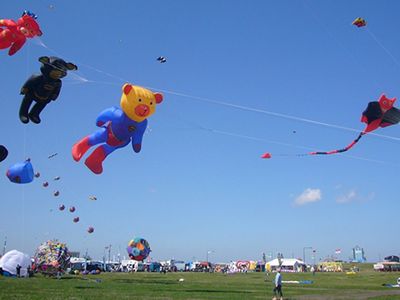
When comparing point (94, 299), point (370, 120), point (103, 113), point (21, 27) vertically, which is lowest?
point (94, 299)

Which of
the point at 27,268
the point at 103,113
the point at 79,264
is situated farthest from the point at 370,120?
the point at 79,264

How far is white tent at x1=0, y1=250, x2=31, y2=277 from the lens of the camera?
36438mm

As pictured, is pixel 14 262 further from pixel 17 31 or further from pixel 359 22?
pixel 359 22

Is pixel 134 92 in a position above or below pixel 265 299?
above

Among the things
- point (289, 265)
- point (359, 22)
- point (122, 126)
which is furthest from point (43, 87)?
point (289, 265)

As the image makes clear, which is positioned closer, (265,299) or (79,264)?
(265,299)

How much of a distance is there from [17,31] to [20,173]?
6.61m

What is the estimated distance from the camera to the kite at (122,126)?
53.3 feet

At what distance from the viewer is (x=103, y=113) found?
17719 millimetres

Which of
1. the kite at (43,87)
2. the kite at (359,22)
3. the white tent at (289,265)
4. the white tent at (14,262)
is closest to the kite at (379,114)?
the kite at (359,22)

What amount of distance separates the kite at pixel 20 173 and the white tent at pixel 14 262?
2022 cm

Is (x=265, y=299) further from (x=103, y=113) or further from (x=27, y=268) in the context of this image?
(x=27, y=268)

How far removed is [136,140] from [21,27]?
18.9 ft

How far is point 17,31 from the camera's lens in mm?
14797
